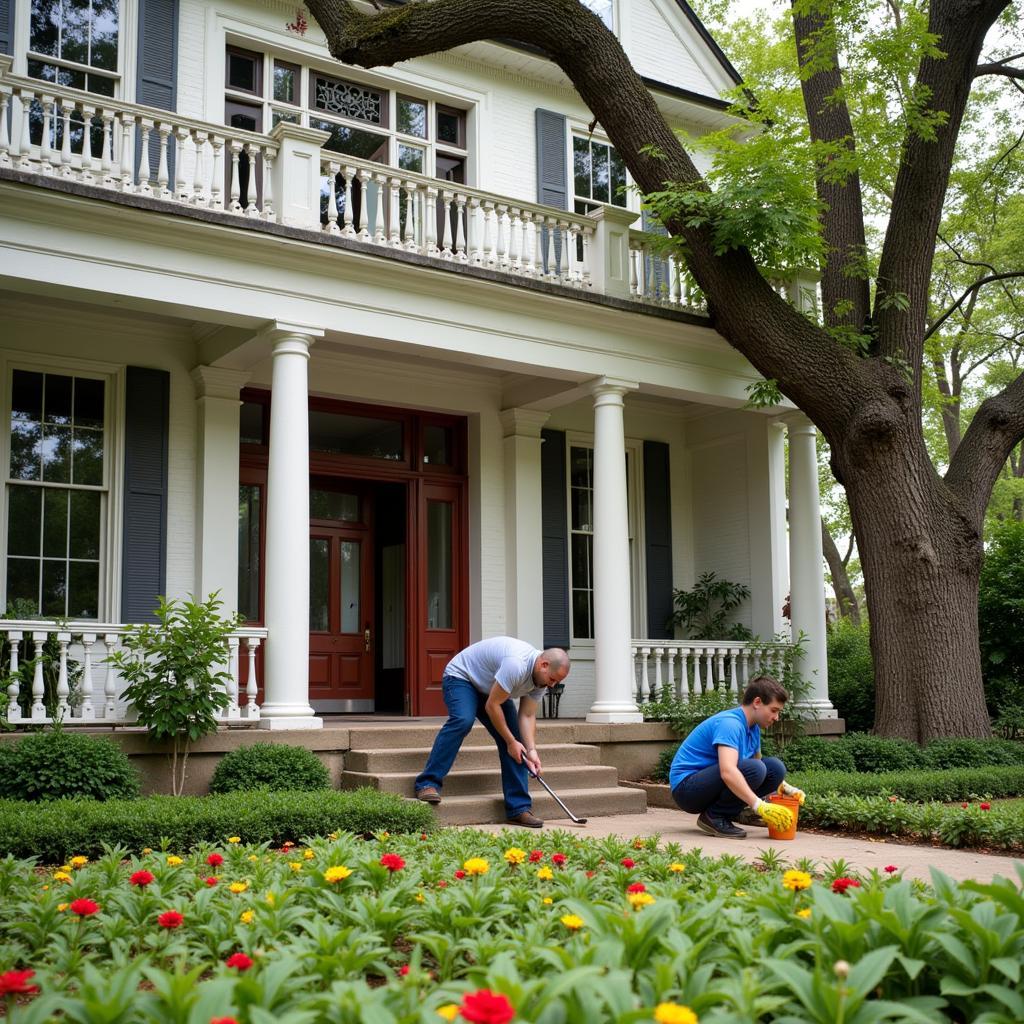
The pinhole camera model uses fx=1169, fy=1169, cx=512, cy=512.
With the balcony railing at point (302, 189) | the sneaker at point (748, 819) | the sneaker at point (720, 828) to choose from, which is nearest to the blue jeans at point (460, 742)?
the sneaker at point (720, 828)

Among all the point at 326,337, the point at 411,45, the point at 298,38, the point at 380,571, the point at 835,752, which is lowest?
the point at 835,752

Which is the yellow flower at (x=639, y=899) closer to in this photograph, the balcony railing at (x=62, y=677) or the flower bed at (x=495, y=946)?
the flower bed at (x=495, y=946)

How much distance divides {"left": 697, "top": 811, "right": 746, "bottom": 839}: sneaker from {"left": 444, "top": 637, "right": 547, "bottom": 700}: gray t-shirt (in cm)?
146

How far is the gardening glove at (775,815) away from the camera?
756 centimetres

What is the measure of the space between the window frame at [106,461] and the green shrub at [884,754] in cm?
725

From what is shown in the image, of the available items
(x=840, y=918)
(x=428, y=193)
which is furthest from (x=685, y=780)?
(x=428, y=193)

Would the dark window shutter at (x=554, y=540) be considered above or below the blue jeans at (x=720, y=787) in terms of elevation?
above

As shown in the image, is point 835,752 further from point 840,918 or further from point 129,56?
point 129,56

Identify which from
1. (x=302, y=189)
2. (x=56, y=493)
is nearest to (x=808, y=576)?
(x=302, y=189)

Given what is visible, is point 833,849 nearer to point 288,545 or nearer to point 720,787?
point 720,787

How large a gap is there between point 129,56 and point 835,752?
9.96 meters

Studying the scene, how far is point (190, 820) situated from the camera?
711cm

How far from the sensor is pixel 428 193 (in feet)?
38.3

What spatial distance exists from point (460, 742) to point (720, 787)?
210cm
